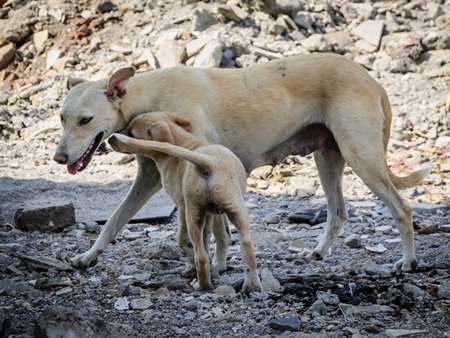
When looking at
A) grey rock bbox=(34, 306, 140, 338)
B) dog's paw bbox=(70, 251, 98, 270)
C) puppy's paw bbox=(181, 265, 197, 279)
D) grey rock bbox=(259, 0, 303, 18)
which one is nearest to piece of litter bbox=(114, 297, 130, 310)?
puppy's paw bbox=(181, 265, 197, 279)

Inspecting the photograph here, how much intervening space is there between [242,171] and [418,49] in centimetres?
973

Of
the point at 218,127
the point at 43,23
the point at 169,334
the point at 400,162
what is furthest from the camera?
the point at 43,23

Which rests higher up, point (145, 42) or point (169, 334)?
point (169, 334)

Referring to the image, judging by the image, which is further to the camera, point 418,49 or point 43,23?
point 43,23

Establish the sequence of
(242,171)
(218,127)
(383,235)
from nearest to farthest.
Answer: (242,171) → (218,127) → (383,235)

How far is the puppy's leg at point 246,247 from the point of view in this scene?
4746 millimetres

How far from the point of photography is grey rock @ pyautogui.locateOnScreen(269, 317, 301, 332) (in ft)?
13.8

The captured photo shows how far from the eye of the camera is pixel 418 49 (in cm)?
1370

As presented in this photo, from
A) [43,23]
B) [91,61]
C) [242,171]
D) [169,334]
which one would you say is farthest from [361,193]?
[43,23]

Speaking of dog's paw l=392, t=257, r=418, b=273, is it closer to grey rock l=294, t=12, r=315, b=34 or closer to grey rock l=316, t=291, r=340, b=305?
grey rock l=316, t=291, r=340, b=305

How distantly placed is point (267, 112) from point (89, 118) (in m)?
1.50

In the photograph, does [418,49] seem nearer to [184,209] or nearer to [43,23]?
[43,23]

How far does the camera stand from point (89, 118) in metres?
5.41

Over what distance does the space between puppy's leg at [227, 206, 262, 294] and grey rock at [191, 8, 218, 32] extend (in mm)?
9289
